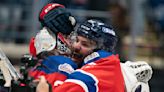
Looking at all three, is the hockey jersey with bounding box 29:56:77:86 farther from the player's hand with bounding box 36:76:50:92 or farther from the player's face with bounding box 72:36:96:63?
the player's hand with bounding box 36:76:50:92

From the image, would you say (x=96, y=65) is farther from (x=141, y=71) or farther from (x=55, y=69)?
(x=141, y=71)

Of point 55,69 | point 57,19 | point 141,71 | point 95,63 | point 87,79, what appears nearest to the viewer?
point 87,79

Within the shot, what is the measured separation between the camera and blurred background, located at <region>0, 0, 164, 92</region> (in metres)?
11.7

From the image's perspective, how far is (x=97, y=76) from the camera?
5121 millimetres

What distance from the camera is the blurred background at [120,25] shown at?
1170 centimetres

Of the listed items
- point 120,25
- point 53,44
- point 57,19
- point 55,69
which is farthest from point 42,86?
point 120,25

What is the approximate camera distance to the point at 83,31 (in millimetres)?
5293

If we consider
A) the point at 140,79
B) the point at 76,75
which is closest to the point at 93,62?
the point at 76,75

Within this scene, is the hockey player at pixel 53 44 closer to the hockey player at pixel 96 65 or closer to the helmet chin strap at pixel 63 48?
the helmet chin strap at pixel 63 48

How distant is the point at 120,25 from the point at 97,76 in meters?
6.80

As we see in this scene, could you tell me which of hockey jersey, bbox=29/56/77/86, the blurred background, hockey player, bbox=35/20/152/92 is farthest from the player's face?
the blurred background

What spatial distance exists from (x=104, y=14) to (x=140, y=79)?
20.8ft

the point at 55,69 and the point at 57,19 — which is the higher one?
the point at 57,19

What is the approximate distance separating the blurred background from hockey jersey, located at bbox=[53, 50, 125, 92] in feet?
20.1
